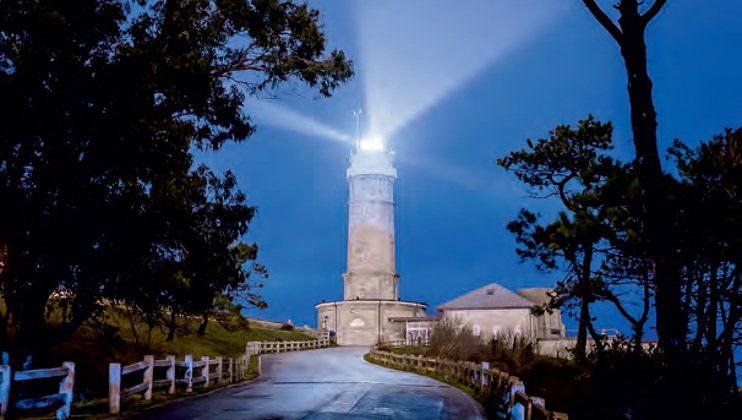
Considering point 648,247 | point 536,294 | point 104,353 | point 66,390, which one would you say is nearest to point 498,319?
point 536,294

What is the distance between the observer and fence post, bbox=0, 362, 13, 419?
9.91 m

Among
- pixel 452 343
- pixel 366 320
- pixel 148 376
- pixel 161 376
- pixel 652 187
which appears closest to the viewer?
pixel 652 187

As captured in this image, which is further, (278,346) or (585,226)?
(278,346)

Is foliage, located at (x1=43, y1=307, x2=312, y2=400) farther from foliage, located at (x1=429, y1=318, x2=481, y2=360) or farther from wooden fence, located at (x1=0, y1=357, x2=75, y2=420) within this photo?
foliage, located at (x1=429, y1=318, x2=481, y2=360)

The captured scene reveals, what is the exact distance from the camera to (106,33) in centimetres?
1407

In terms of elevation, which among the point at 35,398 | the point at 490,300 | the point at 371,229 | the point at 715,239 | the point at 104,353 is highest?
the point at 371,229

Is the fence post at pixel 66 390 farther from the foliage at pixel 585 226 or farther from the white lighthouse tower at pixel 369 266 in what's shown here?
the white lighthouse tower at pixel 369 266

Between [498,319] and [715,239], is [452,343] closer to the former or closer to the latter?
[715,239]

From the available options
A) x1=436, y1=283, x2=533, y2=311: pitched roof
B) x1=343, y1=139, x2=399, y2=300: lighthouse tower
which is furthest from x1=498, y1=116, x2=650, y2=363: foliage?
x1=343, y1=139, x2=399, y2=300: lighthouse tower

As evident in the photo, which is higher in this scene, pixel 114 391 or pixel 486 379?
pixel 114 391

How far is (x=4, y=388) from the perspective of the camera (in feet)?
33.1

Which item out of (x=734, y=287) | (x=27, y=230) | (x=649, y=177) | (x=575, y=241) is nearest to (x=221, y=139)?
(x=27, y=230)

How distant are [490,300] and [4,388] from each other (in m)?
51.3

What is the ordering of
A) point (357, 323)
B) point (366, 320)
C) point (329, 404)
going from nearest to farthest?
point (329, 404) → point (366, 320) → point (357, 323)
